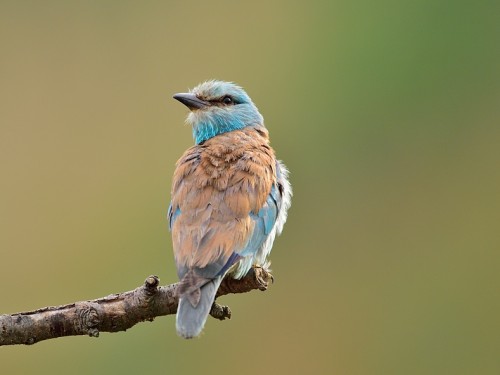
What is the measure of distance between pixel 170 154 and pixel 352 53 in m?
1.51

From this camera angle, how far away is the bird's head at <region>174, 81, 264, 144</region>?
379cm

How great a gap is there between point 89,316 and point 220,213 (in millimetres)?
540

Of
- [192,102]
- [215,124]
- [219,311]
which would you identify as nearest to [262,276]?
[219,311]

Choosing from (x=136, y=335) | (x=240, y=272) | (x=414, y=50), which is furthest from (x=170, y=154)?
(x=240, y=272)

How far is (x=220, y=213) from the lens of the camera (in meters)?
3.01

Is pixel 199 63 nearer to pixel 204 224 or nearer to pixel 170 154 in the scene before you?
pixel 170 154

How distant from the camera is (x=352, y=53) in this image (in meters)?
6.37

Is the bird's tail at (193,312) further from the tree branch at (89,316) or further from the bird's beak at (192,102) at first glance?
the bird's beak at (192,102)

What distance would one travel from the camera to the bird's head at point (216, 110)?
149 inches

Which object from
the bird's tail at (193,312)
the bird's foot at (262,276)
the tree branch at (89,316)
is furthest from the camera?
the bird's foot at (262,276)

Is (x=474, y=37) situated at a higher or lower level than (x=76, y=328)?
higher

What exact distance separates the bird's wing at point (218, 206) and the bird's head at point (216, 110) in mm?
387

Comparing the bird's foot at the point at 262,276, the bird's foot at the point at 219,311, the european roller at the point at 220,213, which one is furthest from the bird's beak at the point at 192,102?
the bird's foot at the point at 219,311

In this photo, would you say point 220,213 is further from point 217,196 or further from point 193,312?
point 193,312
